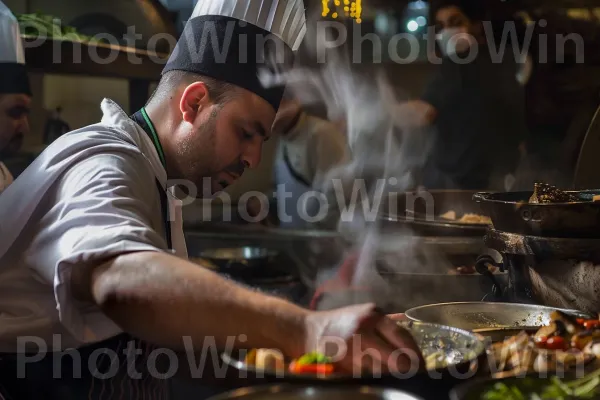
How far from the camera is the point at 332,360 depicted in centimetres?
128

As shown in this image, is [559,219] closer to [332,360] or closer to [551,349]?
[551,349]

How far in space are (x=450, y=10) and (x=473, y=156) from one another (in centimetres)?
157

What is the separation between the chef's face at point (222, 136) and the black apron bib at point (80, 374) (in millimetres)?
Answer: 638

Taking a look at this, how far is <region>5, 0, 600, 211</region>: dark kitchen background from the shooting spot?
5.90 m

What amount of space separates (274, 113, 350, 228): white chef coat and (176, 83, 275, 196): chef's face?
13.1ft

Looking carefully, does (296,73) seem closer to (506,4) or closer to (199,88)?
(506,4)

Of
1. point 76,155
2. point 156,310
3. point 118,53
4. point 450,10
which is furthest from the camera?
point 450,10

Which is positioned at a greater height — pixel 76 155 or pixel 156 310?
pixel 76 155

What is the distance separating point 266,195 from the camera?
7.57 m

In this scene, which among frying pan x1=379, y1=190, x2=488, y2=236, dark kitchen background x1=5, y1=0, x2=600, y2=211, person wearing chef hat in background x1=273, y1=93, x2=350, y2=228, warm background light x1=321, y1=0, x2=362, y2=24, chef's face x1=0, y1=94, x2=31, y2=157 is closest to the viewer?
frying pan x1=379, y1=190, x2=488, y2=236

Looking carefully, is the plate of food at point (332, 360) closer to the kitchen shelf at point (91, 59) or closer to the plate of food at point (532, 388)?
the plate of food at point (532, 388)

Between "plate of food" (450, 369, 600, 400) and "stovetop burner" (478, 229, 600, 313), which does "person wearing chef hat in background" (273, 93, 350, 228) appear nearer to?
"stovetop burner" (478, 229, 600, 313)

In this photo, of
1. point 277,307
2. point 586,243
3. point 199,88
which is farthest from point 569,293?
point 199,88

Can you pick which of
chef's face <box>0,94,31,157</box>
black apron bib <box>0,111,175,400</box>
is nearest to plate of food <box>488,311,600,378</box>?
black apron bib <box>0,111,175,400</box>
